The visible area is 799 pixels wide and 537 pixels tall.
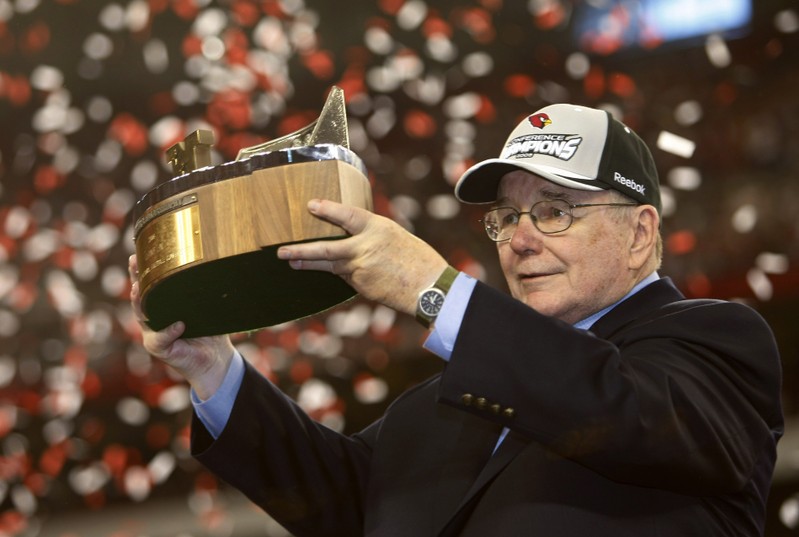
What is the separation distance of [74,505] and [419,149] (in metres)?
2.17

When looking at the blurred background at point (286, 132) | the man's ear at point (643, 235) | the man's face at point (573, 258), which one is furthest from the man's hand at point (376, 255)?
the blurred background at point (286, 132)

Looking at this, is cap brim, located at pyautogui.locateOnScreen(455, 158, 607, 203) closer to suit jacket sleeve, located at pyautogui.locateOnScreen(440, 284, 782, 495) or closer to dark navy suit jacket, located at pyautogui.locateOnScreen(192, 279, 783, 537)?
dark navy suit jacket, located at pyautogui.locateOnScreen(192, 279, 783, 537)

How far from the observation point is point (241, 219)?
1417mm

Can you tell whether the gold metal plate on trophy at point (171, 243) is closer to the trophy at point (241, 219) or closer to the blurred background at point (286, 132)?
the trophy at point (241, 219)

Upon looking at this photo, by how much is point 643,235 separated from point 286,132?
335cm

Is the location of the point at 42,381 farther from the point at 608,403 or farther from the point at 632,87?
the point at 608,403

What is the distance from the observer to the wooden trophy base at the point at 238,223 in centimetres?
140

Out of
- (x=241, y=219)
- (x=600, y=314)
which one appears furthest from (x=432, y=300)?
(x=600, y=314)

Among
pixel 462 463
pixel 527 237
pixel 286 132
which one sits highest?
pixel 527 237

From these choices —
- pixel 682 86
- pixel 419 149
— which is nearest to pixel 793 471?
pixel 682 86

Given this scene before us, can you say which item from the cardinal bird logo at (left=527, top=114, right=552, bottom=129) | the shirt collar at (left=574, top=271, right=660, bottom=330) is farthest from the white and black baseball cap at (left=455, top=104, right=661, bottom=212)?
the shirt collar at (left=574, top=271, right=660, bottom=330)

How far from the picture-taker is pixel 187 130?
4848mm

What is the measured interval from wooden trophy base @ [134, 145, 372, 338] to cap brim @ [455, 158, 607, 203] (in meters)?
0.36

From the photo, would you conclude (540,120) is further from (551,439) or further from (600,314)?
(551,439)
